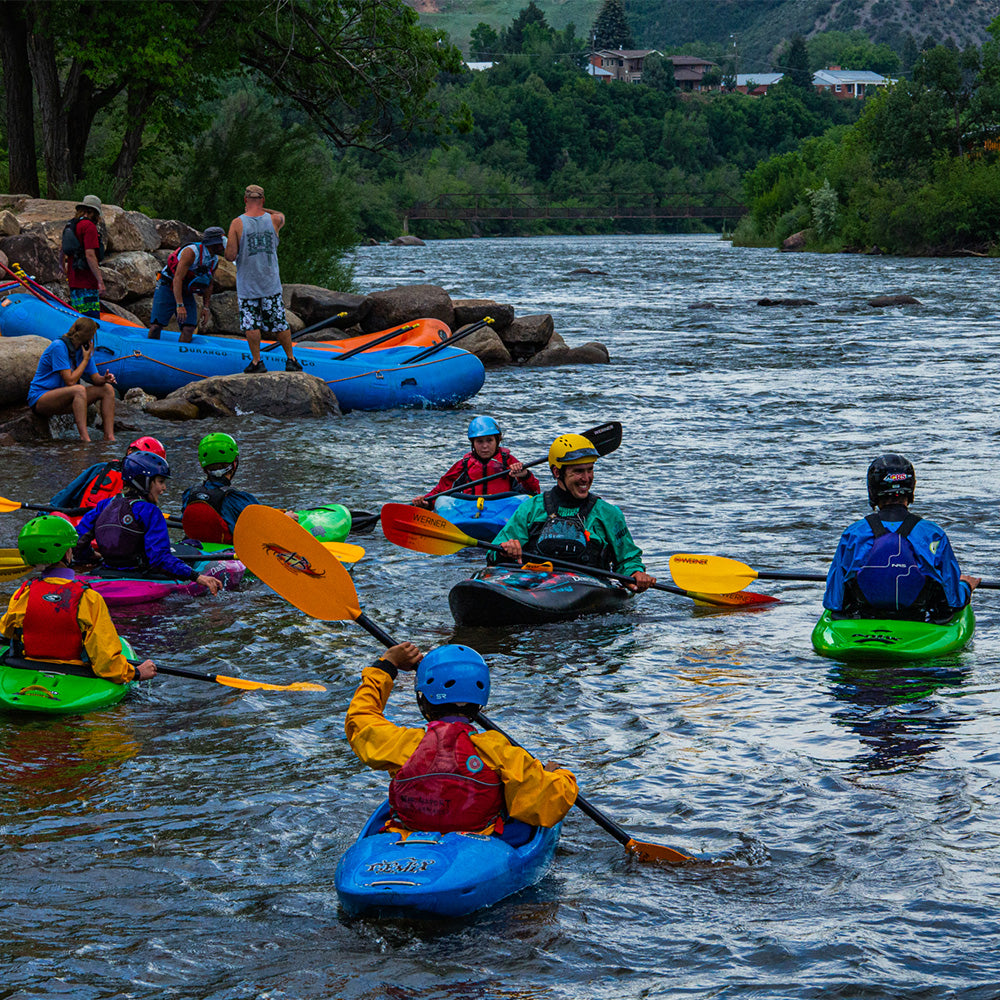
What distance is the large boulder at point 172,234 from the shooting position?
58.6 feet

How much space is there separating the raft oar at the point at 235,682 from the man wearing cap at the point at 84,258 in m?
9.11

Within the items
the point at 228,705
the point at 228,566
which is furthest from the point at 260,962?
the point at 228,566

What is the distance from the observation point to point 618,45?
16275 cm

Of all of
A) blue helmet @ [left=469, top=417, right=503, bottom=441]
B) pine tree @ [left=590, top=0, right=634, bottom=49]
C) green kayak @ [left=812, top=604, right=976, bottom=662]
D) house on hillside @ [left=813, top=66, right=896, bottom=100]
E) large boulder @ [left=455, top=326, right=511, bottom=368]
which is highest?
pine tree @ [left=590, top=0, right=634, bottom=49]

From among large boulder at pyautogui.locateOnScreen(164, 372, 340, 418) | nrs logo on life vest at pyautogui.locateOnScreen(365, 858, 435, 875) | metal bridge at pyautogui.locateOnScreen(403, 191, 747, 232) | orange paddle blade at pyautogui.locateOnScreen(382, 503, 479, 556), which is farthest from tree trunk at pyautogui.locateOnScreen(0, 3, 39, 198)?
metal bridge at pyautogui.locateOnScreen(403, 191, 747, 232)

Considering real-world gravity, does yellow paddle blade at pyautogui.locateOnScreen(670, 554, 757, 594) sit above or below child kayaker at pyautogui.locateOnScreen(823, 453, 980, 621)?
below

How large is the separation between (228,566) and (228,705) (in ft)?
6.27

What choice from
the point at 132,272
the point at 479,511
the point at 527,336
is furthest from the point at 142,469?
the point at 527,336

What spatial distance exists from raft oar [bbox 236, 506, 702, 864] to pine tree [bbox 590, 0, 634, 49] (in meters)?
163

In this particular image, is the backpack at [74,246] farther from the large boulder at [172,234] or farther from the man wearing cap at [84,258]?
the large boulder at [172,234]

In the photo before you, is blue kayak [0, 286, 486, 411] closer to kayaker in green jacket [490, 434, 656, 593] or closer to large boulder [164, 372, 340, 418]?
large boulder [164, 372, 340, 418]

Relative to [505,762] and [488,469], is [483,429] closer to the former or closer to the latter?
[488,469]

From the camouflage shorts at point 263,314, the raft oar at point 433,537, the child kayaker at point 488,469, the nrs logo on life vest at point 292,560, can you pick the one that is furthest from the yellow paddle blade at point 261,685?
the camouflage shorts at point 263,314

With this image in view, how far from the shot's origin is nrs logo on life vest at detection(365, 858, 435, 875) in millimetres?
3777
